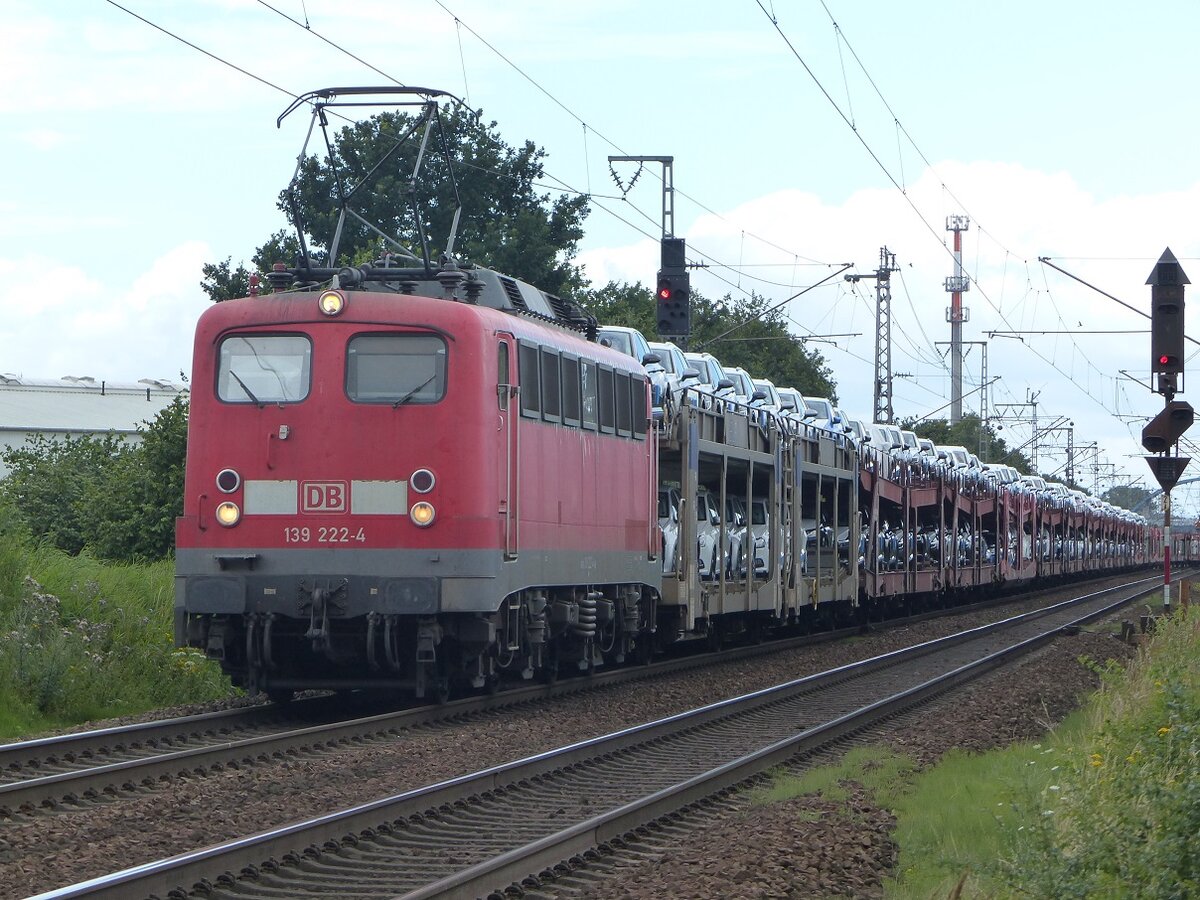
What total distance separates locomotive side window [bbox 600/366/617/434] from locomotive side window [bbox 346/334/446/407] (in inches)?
122

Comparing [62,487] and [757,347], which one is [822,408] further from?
[757,347]

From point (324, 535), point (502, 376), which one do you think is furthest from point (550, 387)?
point (324, 535)

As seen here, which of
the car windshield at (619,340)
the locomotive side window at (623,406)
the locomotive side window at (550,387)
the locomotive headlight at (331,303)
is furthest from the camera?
the car windshield at (619,340)

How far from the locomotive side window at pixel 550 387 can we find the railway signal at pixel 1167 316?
32.7 ft

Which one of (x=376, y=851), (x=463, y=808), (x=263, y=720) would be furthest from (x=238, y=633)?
(x=376, y=851)

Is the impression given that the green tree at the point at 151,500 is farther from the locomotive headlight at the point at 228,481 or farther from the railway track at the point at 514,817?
the railway track at the point at 514,817

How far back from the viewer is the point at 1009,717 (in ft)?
48.0

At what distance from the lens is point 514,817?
31.1 ft

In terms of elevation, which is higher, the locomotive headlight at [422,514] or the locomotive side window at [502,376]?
the locomotive side window at [502,376]

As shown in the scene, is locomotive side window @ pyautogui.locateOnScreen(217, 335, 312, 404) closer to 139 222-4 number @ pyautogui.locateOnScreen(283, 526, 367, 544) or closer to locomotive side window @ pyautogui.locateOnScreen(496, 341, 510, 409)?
139 222-4 number @ pyautogui.locateOnScreen(283, 526, 367, 544)

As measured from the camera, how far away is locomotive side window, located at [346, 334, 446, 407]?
13539 millimetres

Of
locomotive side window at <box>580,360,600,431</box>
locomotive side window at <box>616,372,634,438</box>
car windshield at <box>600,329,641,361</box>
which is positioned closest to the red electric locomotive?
locomotive side window at <box>580,360,600,431</box>

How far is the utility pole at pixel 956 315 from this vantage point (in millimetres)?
90562

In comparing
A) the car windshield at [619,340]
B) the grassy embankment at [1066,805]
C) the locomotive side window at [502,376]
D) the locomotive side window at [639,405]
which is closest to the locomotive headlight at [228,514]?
the locomotive side window at [502,376]
